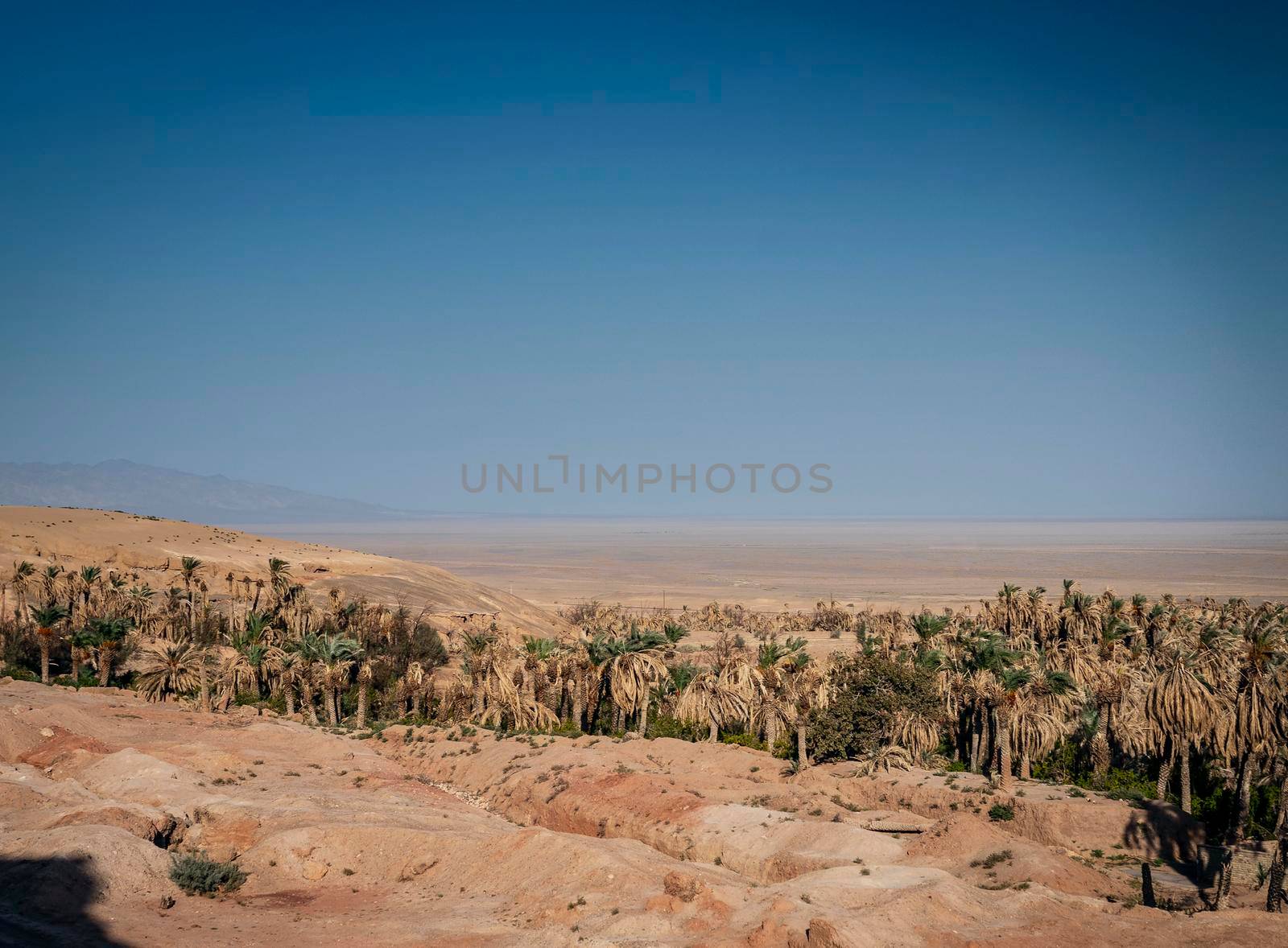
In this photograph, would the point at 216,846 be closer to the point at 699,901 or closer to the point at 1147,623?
the point at 699,901

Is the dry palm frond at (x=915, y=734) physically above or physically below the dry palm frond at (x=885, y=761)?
above

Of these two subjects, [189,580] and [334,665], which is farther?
[189,580]

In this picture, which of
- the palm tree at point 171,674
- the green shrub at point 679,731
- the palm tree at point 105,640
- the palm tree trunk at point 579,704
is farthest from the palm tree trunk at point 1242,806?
the palm tree at point 105,640

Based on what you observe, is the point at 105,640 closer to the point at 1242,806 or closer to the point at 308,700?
the point at 308,700

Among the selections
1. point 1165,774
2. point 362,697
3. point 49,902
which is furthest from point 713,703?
point 49,902

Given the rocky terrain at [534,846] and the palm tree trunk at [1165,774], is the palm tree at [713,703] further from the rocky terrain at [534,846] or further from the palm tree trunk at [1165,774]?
the palm tree trunk at [1165,774]
